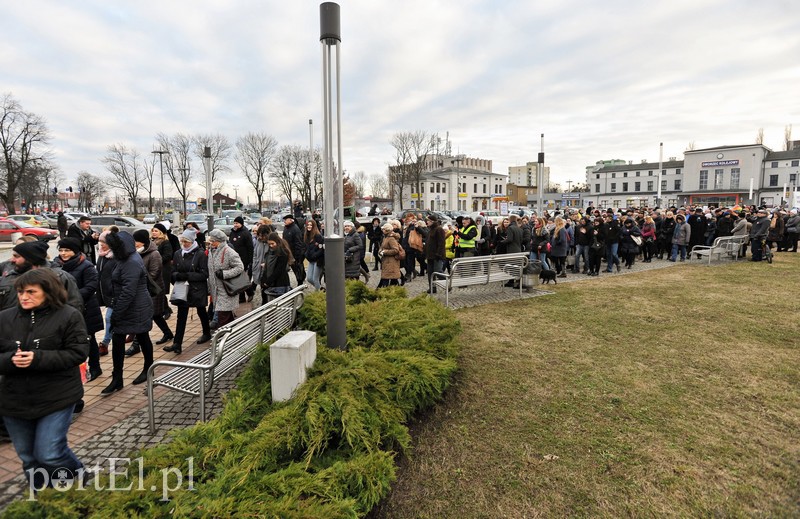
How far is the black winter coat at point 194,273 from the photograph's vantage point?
20.7 feet


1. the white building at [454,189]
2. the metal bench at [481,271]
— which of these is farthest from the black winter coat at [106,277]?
the white building at [454,189]

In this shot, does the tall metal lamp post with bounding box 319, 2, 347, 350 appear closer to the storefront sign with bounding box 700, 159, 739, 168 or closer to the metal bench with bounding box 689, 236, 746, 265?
the metal bench with bounding box 689, 236, 746, 265

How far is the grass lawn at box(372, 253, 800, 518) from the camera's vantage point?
3.05 metres

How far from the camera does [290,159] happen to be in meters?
66.6

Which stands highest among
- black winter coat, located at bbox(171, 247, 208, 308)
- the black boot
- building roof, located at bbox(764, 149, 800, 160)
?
building roof, located at bbox(764, 149, 800, 160)

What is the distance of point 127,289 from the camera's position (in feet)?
16.4

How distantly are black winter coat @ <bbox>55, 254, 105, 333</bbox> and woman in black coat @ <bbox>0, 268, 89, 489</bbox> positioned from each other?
2254mm

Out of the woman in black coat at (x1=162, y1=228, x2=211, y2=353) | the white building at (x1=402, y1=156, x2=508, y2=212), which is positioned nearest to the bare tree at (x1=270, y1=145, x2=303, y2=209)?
the white building at (x1=402, y1=156, x2=508, y2=212)

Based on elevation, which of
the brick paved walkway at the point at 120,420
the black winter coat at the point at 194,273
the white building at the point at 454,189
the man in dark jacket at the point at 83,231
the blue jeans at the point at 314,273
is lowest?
the brick paved walkway at the point at 120,420

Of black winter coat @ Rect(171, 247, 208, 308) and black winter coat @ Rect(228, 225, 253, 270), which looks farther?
black winter coat @ Rect(228, 225, 253, 270)

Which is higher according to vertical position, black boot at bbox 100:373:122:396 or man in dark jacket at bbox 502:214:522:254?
man in dark jacket at bbox 502:214:522:254

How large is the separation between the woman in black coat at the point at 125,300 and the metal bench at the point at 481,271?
520 centimetres

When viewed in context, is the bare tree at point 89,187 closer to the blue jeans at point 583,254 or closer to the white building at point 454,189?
the white building at point 454,189

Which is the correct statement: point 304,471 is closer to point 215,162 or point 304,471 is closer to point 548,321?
point 548,321
